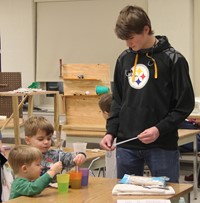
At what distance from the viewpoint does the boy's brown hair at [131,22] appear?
244cm

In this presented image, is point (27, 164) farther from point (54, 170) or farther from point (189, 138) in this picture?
point (189, 138)

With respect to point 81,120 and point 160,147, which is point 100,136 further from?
point 160,147

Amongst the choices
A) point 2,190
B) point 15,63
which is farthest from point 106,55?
point 2,190

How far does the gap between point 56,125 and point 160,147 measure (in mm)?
2353

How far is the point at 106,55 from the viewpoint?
7.18 metres

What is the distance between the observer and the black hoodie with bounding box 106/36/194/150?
2479 mm

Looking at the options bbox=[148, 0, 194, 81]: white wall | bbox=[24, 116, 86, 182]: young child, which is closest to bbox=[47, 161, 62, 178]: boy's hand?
bbox=[24, 116, 86, 182]: young child

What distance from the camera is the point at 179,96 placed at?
248cm

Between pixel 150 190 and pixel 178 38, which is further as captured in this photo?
pixel 178 38

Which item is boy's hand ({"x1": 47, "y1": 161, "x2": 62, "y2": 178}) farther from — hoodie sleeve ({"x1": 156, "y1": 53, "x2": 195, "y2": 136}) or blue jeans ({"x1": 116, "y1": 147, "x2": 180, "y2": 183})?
hoodie sleeve ({"x1": 156, "y1": 53, "x2": 195, "y2": 136})

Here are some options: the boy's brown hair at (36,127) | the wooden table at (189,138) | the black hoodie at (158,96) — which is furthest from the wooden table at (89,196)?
the wooden table at (189,138)

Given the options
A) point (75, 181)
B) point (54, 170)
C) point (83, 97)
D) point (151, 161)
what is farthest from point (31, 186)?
point (83, 97)

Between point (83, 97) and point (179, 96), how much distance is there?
285cm

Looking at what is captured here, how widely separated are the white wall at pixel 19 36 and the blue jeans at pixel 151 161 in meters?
5.29
